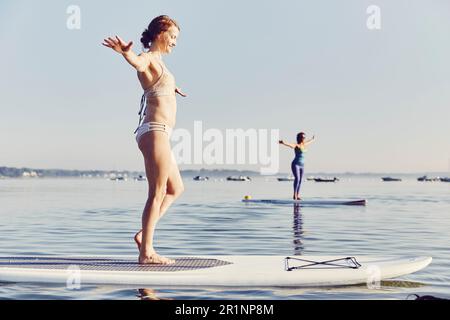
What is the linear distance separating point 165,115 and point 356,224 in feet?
33.3

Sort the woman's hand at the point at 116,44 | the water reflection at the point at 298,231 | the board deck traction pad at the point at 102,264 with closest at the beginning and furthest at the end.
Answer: the woman's hand at the point at 116,44 < the board deck traction pad at the point at 102,264 < the water reflection at the point at 298,231

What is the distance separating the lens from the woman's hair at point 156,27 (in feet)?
→ 26.6

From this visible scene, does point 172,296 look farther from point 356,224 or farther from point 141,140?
point 356,224

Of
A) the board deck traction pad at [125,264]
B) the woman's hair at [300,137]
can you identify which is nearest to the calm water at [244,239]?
the board deck traction pad at [125,264]

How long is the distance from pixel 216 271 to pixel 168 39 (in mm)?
2557

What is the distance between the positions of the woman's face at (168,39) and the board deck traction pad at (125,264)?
2371mm

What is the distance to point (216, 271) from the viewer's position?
789 cm

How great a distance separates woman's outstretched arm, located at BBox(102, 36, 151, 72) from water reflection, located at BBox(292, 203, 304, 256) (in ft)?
15.4

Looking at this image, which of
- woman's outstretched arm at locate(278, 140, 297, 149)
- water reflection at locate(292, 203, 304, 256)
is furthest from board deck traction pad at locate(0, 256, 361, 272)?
woman's outstretched arm at locate(278, 140, 297, 149)

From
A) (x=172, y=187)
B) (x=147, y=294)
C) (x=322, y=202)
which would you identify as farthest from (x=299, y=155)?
(x=147, y=294)

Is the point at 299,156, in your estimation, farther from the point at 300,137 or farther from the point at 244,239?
the point at 244,239

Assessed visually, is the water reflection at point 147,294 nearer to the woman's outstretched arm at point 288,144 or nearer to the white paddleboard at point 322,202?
the woman's outstretched arm at point 288,144
